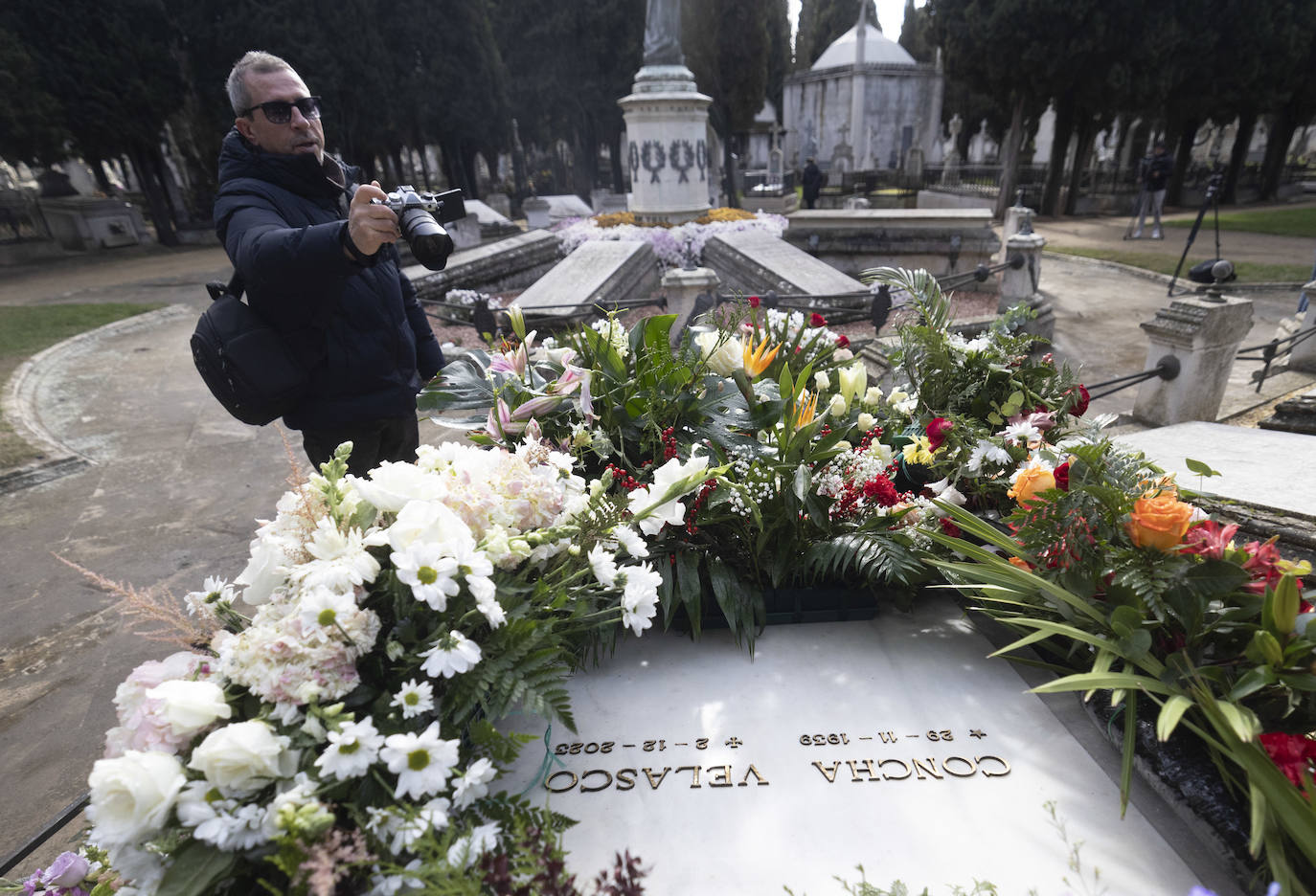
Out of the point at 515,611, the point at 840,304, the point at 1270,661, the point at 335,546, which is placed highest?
the point at 335,546

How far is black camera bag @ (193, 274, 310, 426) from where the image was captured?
2.10 m

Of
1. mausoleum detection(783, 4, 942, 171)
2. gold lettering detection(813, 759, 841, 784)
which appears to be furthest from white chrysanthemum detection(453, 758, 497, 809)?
mausoleum detection(783, 4, 942, 171)

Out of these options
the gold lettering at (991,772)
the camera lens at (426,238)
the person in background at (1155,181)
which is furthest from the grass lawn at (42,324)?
the person in background at (1155,181)

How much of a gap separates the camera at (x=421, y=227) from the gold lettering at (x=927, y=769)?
1588 mm

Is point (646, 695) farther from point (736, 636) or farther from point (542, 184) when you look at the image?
point (542, 184)

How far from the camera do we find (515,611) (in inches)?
51.7

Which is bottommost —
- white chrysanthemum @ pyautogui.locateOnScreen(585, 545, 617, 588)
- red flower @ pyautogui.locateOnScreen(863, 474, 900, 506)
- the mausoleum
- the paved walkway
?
the paved walkway

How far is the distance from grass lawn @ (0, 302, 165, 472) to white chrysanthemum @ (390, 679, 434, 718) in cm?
707

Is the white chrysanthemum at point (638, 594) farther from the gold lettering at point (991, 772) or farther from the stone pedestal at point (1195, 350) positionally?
the stone pedestal at point (1195, 350)

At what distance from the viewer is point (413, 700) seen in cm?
114

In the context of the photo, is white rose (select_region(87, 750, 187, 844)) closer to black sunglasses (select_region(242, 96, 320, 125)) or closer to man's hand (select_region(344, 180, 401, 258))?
man's hand (select_region(344, 180, 401, 258))

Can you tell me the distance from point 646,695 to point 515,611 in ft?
1.75

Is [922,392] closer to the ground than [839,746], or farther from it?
farther from it

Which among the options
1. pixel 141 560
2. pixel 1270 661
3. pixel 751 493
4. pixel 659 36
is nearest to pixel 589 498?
pixel 751 493
